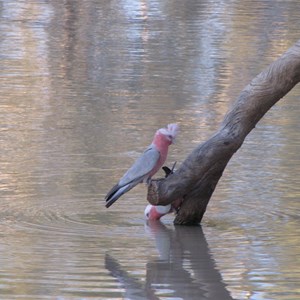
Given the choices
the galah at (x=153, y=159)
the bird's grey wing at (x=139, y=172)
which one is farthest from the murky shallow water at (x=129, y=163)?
the galah at (x=153, y=159)

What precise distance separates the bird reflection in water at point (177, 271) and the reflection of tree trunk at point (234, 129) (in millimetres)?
301

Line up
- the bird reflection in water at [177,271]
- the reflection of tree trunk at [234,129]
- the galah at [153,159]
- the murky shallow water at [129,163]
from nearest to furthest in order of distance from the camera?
the bird reflection in water at [177,271], the murky shallow water at [129,163], the reflection of tree trunk at [234,129], the galah at [153,159]

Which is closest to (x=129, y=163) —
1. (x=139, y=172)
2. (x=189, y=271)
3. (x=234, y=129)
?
(x=139, y=172)

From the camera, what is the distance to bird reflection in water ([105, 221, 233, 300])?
7.06 m

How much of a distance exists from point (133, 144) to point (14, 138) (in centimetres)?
125

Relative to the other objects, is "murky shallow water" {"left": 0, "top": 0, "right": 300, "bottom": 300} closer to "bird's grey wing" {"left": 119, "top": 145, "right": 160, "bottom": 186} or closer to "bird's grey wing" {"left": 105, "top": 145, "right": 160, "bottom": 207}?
"bird's grey wing" {"left": 105, "top": 145, "right": 160, "bottom": 207}

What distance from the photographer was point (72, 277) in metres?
7.26

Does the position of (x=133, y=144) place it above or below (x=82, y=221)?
below

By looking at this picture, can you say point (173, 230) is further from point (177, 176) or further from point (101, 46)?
point (101, 46)

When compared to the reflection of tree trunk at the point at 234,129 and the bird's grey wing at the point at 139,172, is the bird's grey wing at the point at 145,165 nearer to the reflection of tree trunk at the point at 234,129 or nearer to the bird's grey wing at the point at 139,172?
the bird's grey wing at the point at 139,172

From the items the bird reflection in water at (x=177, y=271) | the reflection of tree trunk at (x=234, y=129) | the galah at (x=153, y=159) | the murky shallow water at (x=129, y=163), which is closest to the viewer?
the bird reflection in water at (x=177, y=271)

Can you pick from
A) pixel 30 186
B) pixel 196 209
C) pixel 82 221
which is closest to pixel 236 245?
pixel 196 209

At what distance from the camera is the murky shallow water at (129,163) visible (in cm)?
743

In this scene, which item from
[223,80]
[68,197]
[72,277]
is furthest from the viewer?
[223,80]
